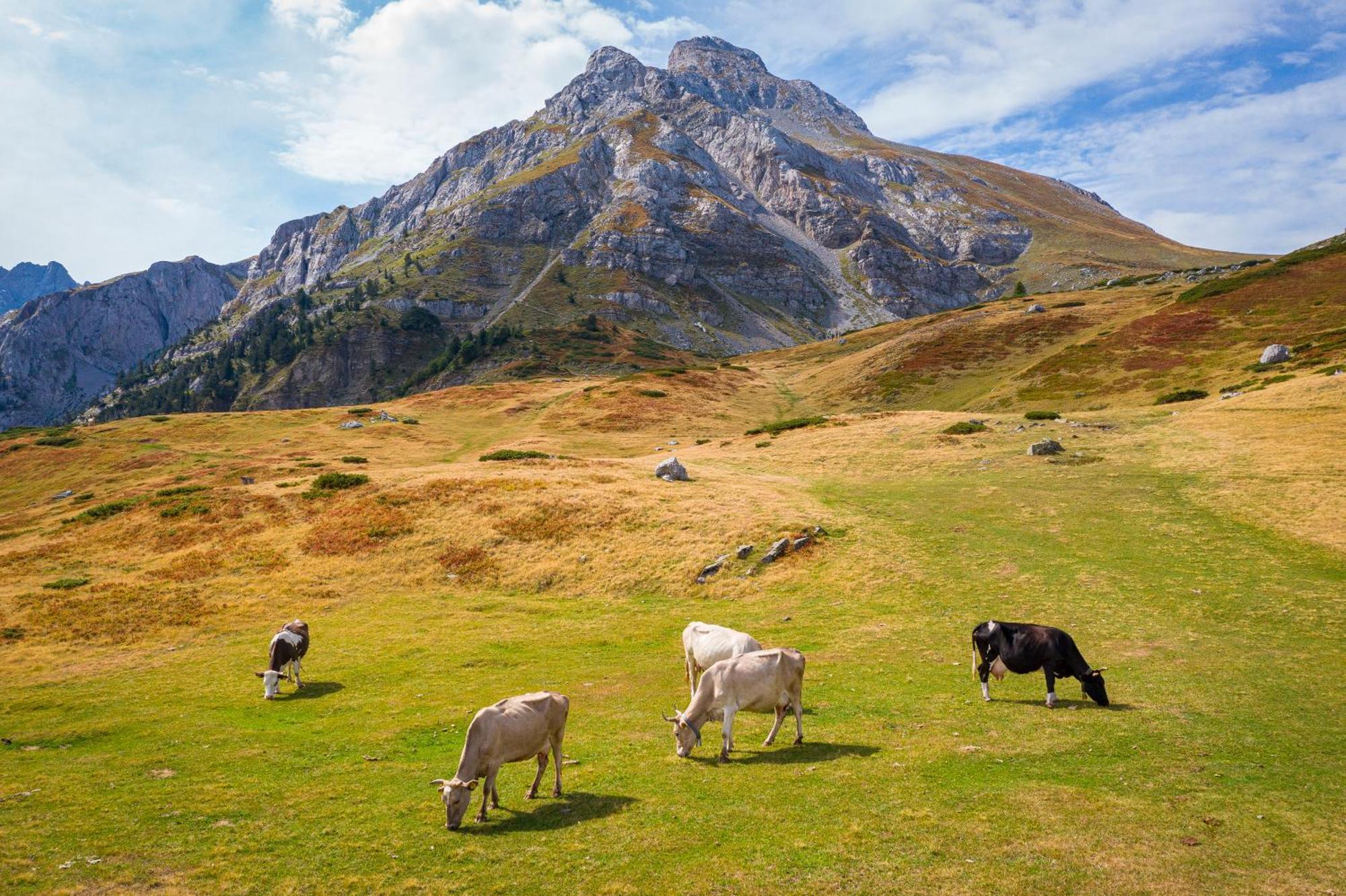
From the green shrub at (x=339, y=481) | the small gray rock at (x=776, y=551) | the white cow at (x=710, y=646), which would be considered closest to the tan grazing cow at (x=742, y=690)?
the white cow at (x=710, y=646)

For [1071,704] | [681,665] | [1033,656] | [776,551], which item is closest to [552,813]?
[681,665]

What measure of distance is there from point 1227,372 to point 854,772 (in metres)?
97.6

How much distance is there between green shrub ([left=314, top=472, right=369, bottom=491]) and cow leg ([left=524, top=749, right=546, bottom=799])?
48.7 meters

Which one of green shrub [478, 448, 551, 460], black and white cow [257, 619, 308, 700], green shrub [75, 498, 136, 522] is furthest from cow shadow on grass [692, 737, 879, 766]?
green shrub [75, 498, 136, 522]

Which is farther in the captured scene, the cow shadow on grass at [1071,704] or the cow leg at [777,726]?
the cow shadow on grass at [1071,704]

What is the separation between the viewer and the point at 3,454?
95.3 meters

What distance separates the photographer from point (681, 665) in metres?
26.1

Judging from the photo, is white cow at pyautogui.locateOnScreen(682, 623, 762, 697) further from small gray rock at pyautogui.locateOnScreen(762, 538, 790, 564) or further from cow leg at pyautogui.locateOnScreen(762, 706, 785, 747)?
small gray rock at pyautogui.locateOnScreen(762, 538, 790, 564)

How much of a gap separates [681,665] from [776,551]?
1464 centimetres

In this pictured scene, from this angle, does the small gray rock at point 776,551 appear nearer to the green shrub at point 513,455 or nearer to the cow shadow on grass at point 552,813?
the cow shadow on grass at point 552,813

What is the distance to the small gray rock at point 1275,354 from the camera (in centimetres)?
8343

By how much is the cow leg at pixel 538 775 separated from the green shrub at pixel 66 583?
41.2 m

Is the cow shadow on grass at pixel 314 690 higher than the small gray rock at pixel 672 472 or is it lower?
lower

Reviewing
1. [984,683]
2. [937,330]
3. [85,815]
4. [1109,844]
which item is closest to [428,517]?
[85,815]
